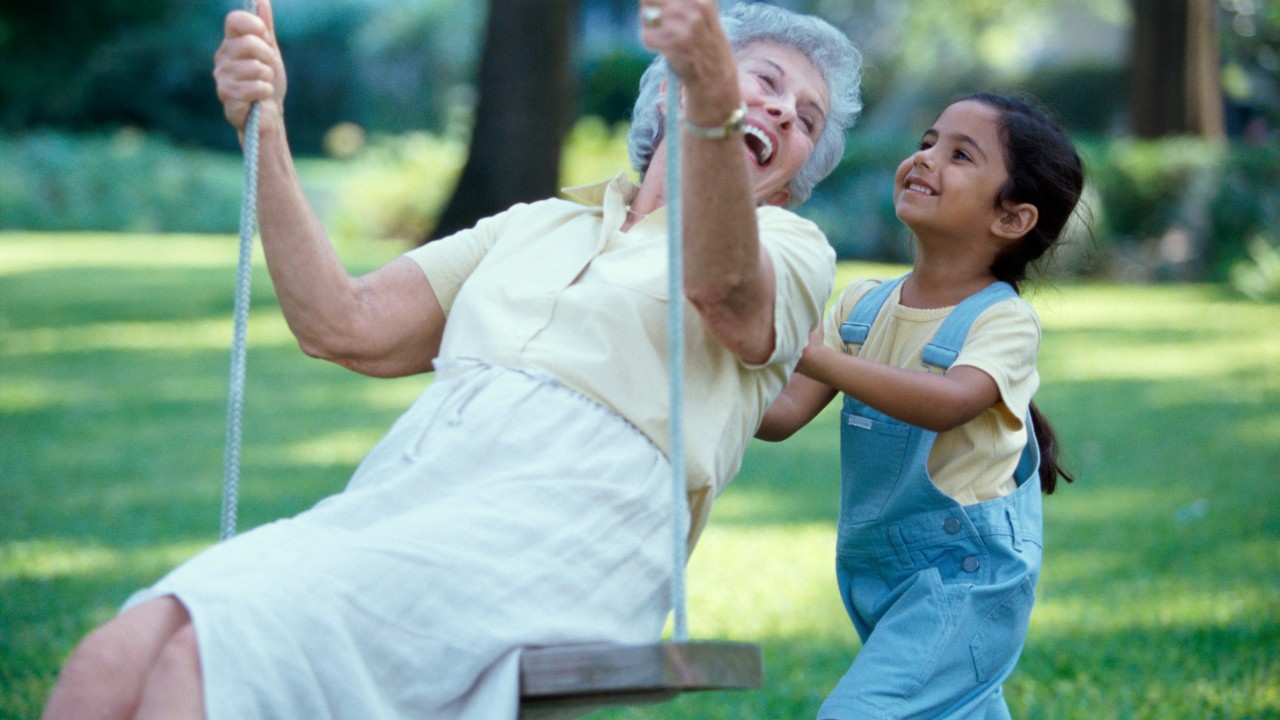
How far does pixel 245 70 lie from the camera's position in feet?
8.64

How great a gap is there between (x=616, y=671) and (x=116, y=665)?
690 millimetres

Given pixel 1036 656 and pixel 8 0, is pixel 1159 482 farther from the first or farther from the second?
pixel 8 0

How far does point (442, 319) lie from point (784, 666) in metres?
2.19

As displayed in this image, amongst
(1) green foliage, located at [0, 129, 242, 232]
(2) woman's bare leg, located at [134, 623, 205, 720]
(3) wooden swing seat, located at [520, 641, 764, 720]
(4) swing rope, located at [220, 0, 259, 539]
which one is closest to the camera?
(2) woman's bare leg, located at [134, 623, 205, 720]

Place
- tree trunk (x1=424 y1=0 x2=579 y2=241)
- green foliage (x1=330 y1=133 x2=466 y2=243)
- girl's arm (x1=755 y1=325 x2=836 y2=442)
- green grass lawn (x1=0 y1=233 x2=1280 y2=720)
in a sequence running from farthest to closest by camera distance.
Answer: green foliage (x1=330 y1=133 x2=466 y2=243) < tree trunk (x1=424 y1=0 x2=579 y2=241) < green grass lawn (x1=0 y1=233 x2=1280 y2=720) < girl's arm (x1=755 y1=325 x2=836 y2=442)

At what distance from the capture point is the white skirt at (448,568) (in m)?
2.10

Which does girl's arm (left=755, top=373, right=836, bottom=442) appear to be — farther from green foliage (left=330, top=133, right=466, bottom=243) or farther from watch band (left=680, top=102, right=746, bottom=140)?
green foliage (left=330, top=133, right=466, bottom=243)

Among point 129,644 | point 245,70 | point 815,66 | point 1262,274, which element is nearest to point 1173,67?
point 1262,274

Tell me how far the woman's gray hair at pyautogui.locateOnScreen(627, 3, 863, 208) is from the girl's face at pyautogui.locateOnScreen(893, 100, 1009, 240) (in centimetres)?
17

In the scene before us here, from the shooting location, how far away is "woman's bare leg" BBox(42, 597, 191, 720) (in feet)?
6.77

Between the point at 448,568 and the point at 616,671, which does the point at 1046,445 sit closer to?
the point at 616,671

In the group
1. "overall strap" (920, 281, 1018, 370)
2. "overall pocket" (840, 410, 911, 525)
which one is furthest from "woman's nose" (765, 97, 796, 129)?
"overall pocket" (840, 410, 911, 525)

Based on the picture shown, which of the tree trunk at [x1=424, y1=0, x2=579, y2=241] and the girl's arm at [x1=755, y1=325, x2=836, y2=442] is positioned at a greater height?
the girl's arm at [x1=755, y1=325, x2=836, y2=442]

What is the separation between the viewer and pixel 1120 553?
20.3ft
